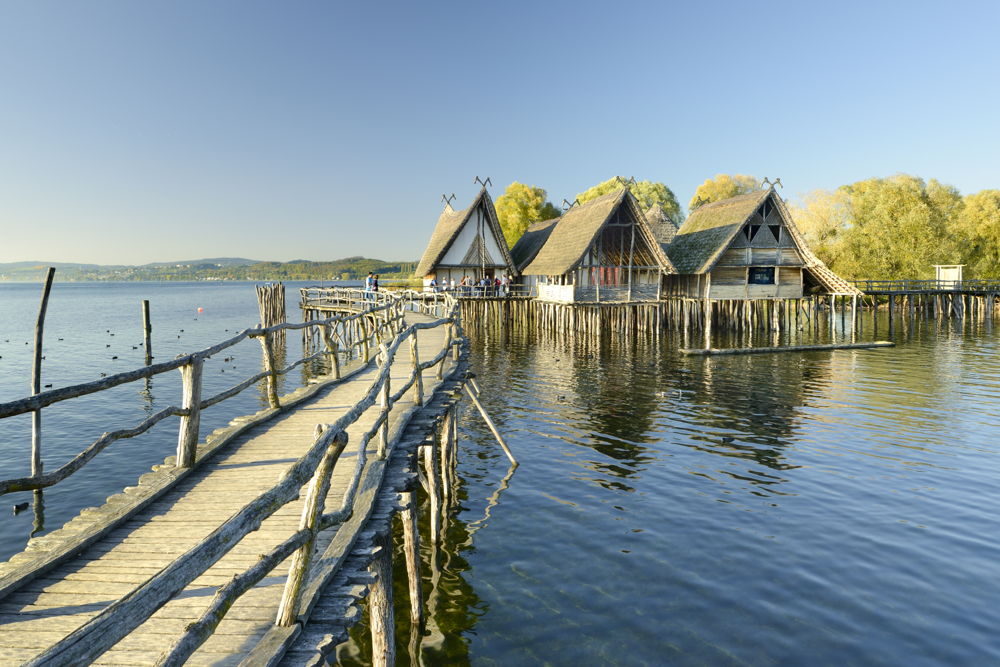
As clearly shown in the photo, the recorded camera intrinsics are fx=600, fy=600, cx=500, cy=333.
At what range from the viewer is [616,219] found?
3152cm

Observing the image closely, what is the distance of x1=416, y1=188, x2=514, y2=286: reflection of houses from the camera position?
35.9 meters

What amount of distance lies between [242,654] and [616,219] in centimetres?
3037

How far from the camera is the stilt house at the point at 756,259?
1233 inches

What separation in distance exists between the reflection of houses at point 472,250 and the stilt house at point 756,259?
10987 mm

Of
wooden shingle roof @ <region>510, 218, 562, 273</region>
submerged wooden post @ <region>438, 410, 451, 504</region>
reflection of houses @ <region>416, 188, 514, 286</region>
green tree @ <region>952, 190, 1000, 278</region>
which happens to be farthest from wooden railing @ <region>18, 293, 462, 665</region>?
green tree @ <region>952, 190, 1000, 278</region>

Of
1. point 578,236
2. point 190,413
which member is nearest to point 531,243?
point 578,236

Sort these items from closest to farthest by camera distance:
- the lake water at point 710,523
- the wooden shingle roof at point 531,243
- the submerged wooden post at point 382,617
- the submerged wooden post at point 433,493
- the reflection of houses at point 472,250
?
the submerged wooden post at point 382,617, the lake water at point 710,523, the submerged wooden post at point 433,493, the reflection of houses at point 472,250, the wooden shingle roof at point 531,243

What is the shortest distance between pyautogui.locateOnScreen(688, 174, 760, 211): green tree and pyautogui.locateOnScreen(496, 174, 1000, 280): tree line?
15167 millimetres

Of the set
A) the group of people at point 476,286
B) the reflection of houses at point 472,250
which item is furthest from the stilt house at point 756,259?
the reflection of houses at point 472,250

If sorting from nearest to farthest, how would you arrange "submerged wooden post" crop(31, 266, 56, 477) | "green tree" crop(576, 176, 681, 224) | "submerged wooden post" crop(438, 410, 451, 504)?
"submerged wooden post" crop(31, 266, 56, 477) → "submerged wooden post" crop(438, 410, 451, 504) → "green tree" crop(576, 176, 681, 224)

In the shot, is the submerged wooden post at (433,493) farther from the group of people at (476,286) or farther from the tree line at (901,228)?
the tree line at (901,228)

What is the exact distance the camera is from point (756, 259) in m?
32.1

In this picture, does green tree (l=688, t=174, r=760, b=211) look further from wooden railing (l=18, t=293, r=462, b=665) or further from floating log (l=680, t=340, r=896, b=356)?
wooden railing (l=18, t=293, r=462, b=665)

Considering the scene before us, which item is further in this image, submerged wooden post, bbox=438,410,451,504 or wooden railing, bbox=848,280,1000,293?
wooden railing, bbox=848,280,1000,293
